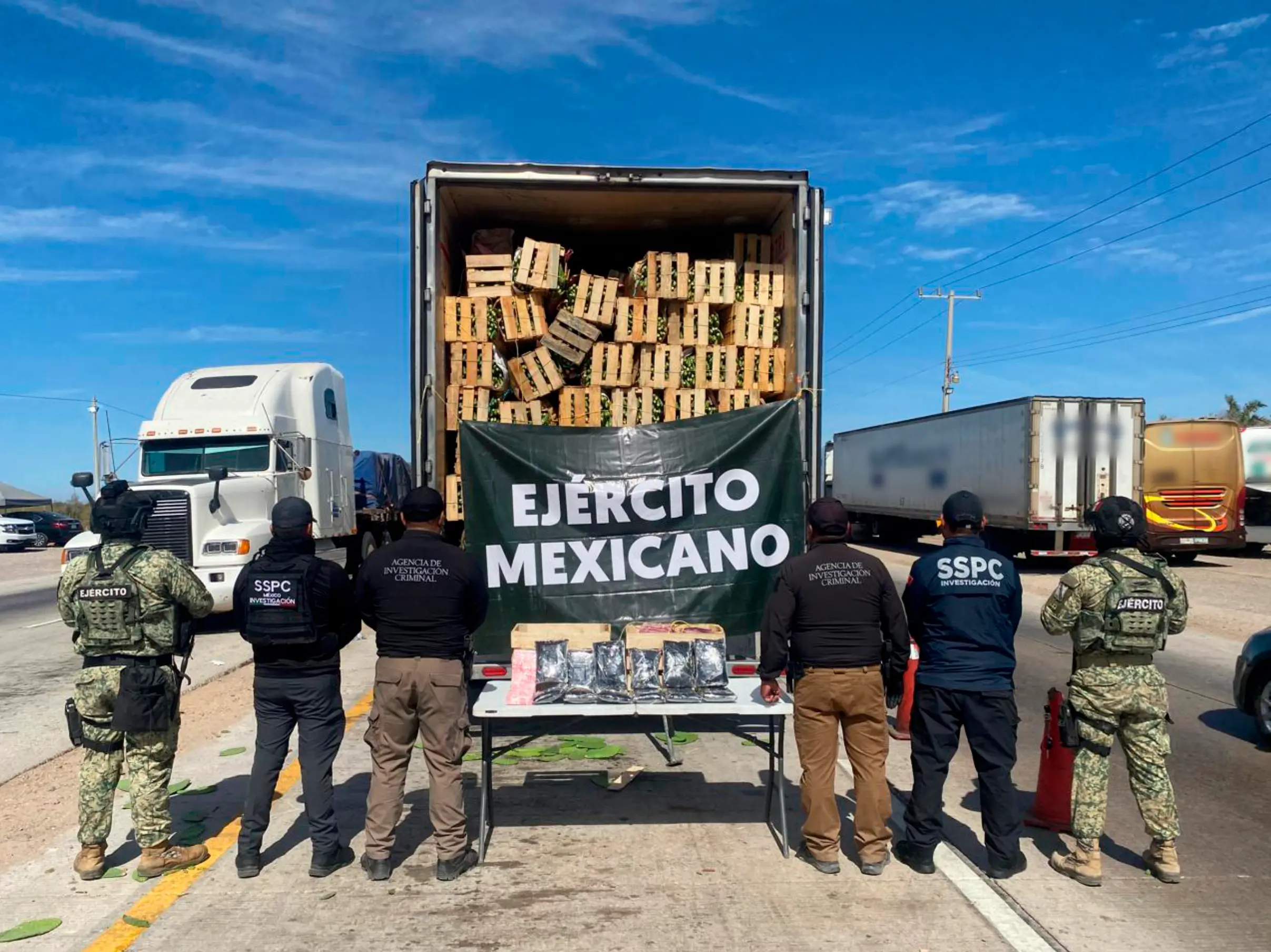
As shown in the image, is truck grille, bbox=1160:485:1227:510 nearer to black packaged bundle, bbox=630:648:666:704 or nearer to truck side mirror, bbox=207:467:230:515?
truck side mirror, bbox=207:467:230:515

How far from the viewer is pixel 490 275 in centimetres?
811

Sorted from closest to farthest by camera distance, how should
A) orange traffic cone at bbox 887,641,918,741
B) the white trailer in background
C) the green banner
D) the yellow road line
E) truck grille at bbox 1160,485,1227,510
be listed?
the yellow road line → the green banner → orange traffic cone at bbox 887,641,918,741 → the white trailer in background → truck grille at bbox 1160,485,1227,510

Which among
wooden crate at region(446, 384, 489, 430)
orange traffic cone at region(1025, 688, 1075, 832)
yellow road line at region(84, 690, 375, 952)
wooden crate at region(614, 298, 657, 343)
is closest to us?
yellow road line at region(84, 690, 375, 952)

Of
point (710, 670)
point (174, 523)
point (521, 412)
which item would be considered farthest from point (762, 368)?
point (174, 523)

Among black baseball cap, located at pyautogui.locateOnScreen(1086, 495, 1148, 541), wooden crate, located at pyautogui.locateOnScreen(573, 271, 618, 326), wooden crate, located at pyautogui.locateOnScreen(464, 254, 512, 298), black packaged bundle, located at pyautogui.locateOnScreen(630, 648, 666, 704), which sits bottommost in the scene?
black packaged bundle, located at pyautogui.locateOnScreen(630, 648, 666, 704)

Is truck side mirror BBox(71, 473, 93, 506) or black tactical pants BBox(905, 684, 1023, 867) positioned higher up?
truck side mirror BBox(71, 473, 93, 506)

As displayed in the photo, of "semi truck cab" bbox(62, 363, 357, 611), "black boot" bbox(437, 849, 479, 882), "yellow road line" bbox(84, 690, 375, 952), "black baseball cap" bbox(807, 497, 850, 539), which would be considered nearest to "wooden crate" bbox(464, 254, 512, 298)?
"black baseball cap" bbox(807, 497, 850, 539)

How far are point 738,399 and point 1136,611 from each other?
3.86 meters

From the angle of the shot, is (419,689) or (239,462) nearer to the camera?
(419,689)

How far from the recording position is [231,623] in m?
14.6

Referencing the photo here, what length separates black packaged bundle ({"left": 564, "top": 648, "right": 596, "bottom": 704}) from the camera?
5.36 meters

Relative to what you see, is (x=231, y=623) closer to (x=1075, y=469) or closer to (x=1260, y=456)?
(x=1075, y=469)

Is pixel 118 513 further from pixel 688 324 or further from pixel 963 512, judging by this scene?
pixel 688 324

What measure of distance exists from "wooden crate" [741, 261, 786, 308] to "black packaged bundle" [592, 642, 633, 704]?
12.0ft
